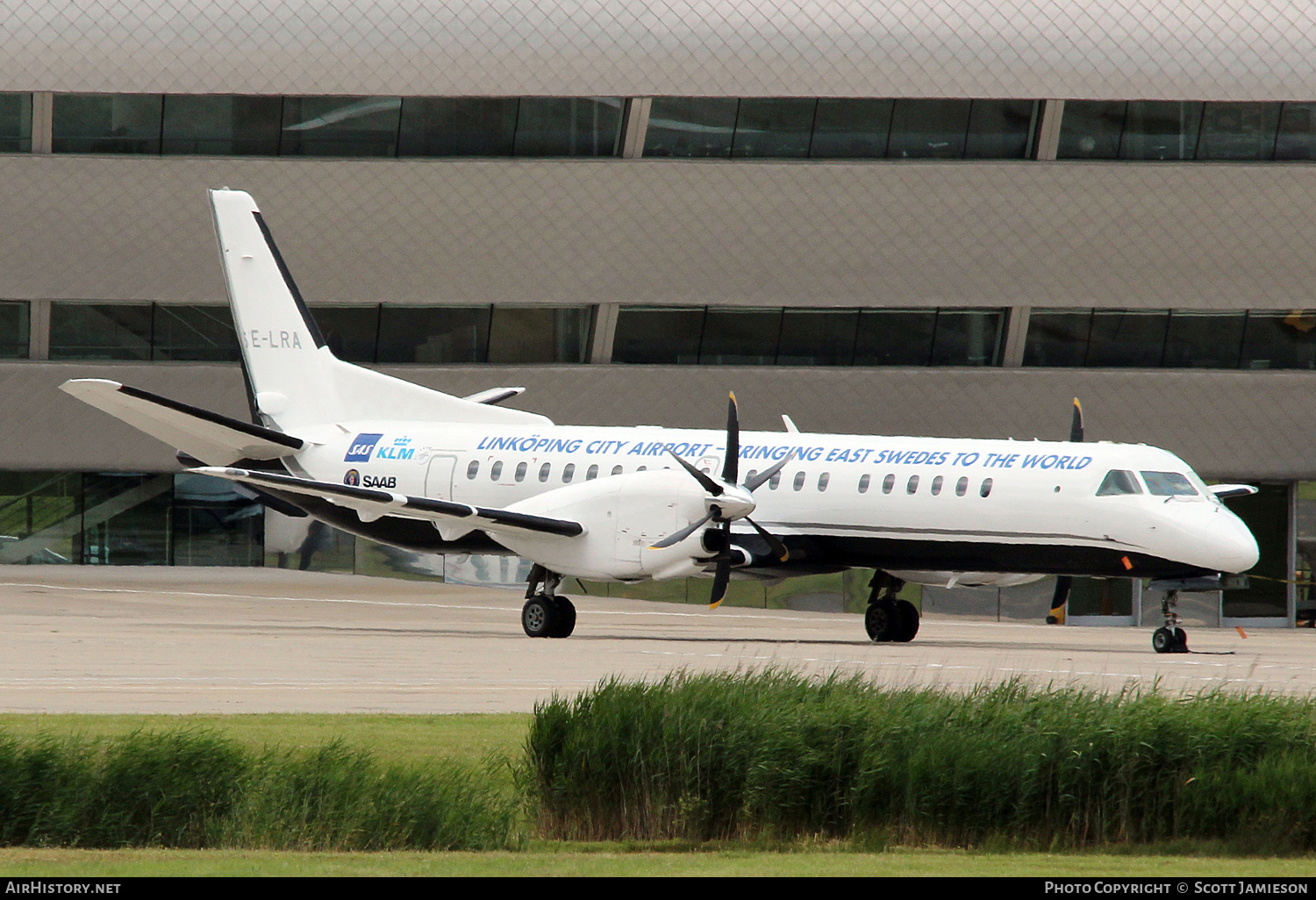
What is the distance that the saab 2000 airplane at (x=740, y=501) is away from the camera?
26.6 metres

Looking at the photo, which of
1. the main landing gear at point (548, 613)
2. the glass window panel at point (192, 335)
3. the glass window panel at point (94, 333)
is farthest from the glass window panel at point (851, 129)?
the main landing gear at point (548, 613)

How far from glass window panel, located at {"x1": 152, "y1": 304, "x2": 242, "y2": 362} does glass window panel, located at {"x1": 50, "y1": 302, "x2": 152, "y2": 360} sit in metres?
0.56

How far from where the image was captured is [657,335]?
1695 inches

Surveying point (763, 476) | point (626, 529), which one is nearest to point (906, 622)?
point (763, 476)

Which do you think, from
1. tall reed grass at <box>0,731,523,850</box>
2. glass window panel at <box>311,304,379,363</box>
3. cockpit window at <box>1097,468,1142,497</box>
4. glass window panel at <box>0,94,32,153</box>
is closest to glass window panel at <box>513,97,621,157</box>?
glass window panel at <box>311,304,379,363</box>

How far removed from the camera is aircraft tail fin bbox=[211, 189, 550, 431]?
3312cm

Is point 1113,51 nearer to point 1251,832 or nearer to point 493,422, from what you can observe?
point 493,422

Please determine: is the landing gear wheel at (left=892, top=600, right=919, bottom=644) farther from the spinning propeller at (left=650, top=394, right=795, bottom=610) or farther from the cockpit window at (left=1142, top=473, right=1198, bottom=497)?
the cockpit window at (left=1142, top=473, right=1198, bottom=497)

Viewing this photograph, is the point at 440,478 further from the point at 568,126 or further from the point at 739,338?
the point at 568,126

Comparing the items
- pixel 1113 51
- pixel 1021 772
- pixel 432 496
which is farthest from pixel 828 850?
pixel 1113 51

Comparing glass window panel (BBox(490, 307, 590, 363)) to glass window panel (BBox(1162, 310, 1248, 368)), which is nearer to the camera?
glass window panel (BBox(1162, 310, 1248, 368))

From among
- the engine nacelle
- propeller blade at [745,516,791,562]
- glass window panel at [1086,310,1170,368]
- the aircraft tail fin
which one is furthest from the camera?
glass window panel at [1086,310,1170,368]

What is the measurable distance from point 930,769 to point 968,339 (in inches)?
1249

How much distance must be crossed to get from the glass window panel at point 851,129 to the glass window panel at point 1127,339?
6.99 meters
